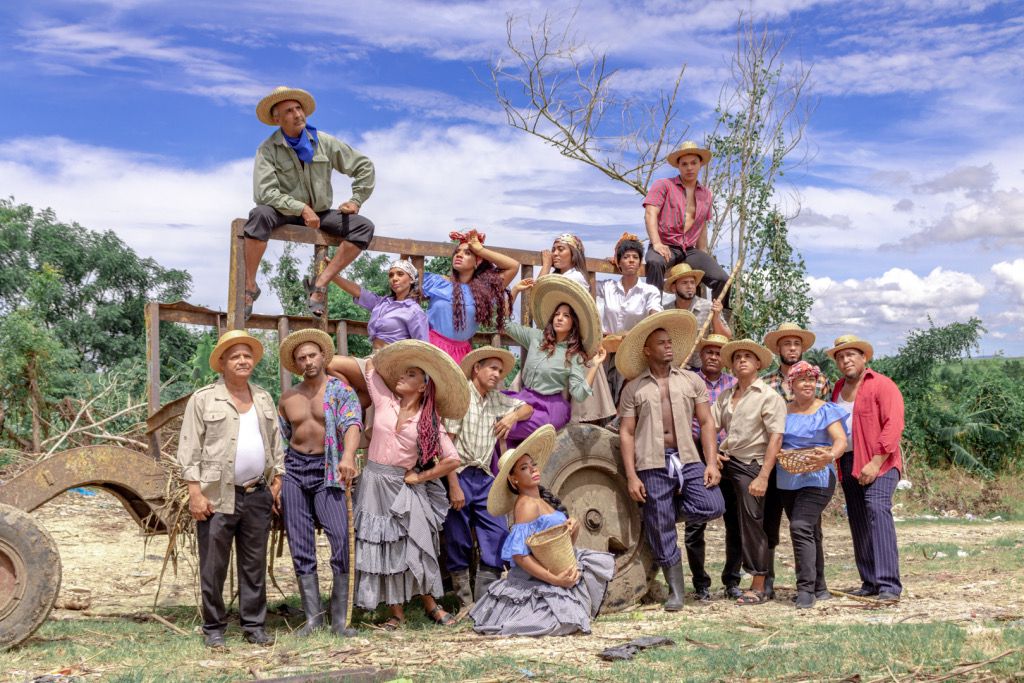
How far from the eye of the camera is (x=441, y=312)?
25.6 feet

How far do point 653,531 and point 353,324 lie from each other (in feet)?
11.4

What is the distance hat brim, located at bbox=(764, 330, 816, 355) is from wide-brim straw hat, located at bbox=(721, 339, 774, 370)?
28cm

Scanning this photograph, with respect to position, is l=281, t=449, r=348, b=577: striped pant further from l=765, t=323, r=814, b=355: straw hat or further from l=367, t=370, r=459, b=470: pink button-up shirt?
l=765, t=323, r=814, b=355: straw hat

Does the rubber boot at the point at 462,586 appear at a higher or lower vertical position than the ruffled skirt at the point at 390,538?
lower

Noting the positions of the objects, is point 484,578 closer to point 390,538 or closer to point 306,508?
point 390,538

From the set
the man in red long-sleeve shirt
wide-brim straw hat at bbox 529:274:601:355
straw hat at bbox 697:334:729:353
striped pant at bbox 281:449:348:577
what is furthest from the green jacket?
the man in red long-sleeve shirt

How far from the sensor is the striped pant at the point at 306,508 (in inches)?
274

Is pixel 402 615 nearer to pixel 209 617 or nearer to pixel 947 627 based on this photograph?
pixel 209 617

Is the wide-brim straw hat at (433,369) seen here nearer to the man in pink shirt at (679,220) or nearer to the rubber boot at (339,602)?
the rubber boot at (339,602)

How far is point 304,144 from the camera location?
25.0ft

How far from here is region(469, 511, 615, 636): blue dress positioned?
6.89m

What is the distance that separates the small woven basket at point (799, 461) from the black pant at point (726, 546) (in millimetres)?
521

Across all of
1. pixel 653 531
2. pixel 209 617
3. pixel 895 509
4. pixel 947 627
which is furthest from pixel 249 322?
pixel 895 509

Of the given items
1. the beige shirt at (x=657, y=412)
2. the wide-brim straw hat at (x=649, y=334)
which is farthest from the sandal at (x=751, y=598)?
the wide-brim straw hat at (x=649, y=334)
